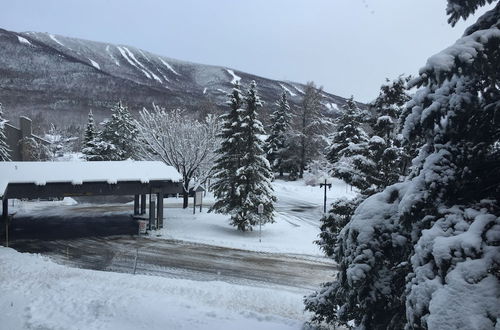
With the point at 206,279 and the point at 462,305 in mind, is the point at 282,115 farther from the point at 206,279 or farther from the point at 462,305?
the point at 462,305

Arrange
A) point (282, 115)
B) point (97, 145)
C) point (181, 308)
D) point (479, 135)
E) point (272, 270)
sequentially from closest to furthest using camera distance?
point (479, 135) < point (181, 308) < point (272, 270) < point (97, 145) < point (282, 115)

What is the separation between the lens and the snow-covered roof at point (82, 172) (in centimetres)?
2427

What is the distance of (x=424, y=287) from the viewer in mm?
4160

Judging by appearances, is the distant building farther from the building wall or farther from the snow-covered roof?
the snow-covered roof

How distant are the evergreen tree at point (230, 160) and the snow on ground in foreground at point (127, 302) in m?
11.5

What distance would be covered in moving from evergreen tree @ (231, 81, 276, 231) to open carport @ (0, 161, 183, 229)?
4.25m

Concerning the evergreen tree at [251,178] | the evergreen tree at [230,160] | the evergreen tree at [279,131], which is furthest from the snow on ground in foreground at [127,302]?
the evergreen tree at [279,131]

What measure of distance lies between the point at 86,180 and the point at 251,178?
10071 mm

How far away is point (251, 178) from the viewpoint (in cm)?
2742

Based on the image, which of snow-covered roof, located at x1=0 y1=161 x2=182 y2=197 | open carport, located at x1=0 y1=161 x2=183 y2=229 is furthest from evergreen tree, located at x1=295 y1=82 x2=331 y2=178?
open carport, located at x1=0 y1=161 x2=183 y2=229

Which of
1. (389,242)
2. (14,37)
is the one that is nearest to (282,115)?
(389,242)

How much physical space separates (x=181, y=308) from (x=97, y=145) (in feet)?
130

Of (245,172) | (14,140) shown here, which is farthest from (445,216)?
(14,140)

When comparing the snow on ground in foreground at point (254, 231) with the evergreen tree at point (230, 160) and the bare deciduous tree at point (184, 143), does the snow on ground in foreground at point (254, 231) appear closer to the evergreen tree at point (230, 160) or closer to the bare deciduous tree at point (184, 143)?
the evergreen tree at point (230, 160)
